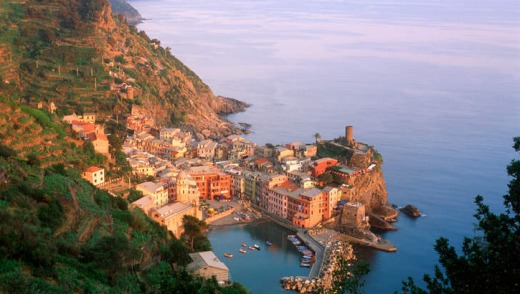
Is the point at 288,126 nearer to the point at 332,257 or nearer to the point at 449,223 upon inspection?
the point at 449,223

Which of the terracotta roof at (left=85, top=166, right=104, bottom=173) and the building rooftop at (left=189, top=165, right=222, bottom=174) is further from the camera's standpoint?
the building rooftop at (left=189, top=165, right=222, bottom=174)

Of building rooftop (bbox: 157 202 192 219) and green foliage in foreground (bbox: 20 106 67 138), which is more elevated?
green foliage in foreground (bbox: 20 106 67 138)

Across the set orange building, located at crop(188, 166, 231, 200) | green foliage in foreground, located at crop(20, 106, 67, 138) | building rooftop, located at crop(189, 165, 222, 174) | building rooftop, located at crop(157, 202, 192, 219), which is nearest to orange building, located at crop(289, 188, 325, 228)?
orange building, located at crop(188, 166, 231, 200)

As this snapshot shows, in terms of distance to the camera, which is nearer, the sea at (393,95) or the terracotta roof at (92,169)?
the terracotta roof at (92,169)

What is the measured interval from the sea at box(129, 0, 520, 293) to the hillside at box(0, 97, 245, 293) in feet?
15.8

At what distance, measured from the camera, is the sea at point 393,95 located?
76.9ft

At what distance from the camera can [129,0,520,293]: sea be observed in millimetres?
23438

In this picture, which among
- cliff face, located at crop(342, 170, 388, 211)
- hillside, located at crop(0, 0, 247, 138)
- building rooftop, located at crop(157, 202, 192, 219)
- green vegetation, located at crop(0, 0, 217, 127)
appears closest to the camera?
building rooftop, located at crop(157, 202, 192, 219)

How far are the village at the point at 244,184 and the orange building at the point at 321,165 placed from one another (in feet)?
0.14

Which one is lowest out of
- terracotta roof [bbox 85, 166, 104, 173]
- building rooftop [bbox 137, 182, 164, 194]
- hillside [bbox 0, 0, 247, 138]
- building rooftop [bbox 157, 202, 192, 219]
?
building rooftop [bbox 157, 202, 192, 219]

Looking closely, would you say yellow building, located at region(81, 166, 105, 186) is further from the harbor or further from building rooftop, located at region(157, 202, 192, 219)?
the harbor

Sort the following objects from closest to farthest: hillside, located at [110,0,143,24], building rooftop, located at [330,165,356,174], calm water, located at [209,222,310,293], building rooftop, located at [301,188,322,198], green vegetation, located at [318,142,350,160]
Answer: calm water, located at [209,222,310,293], building rooftop, located at [301,188,322,198], building rooftop, located at [330,165,356,174], green vegetation, located at [318,142,350,160], hillside, located at [110,0,143,24]

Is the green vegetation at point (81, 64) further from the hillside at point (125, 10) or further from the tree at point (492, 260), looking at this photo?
the hillside at point (125, 10)

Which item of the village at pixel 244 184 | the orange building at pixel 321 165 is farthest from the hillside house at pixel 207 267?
the orange building at pixel 321 165
